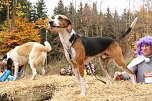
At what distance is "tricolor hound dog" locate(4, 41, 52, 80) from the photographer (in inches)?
343

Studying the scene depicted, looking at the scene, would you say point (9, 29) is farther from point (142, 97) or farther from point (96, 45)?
point (142, 97)

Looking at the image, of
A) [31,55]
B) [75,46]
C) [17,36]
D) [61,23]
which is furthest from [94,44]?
[17,36]

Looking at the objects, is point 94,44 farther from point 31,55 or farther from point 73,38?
point 31,55

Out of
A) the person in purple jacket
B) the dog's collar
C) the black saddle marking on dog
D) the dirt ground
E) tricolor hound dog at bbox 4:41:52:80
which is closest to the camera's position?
the dirt ground

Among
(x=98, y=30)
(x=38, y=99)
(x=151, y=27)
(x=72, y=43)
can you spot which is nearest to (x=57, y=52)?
(x=98, y=30)

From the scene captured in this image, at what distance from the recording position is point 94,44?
5.28 m

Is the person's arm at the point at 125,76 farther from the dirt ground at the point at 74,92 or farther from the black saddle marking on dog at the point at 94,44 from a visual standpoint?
the black saddle marking on dog at the point at 94,44

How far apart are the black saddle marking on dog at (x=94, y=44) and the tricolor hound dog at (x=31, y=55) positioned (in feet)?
10.6

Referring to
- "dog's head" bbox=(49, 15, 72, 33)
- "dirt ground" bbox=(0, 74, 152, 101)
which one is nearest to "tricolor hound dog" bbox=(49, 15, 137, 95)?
"dog's head" bbox=(49, 15, 72, 33)

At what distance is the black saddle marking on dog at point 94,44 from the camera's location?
5.04 metres

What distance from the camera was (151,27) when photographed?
1211 inches

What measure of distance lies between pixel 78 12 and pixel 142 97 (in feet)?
92.8

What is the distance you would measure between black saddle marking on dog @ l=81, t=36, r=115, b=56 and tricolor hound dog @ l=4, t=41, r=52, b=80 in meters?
3.23

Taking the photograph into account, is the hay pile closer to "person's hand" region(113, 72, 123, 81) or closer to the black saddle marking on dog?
"person's hand" region(113, 72, 123, 81)
